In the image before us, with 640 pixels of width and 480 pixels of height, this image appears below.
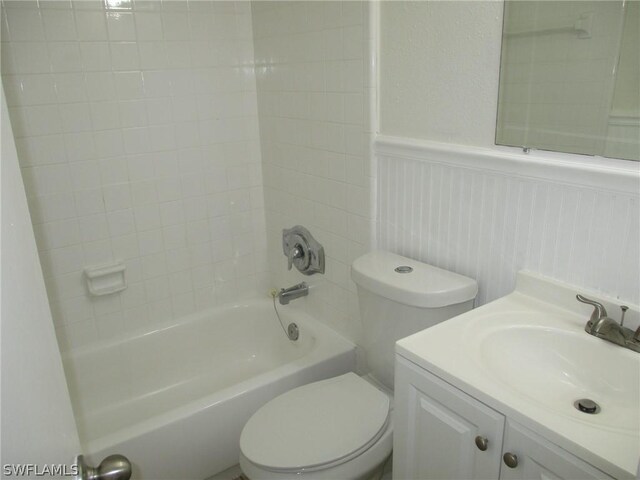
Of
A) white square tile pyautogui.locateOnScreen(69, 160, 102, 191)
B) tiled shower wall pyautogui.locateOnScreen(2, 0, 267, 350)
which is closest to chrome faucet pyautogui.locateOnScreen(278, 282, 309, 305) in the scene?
tiled shower wall pyautogui.locateOnScreen(2, 0, 267, 350)

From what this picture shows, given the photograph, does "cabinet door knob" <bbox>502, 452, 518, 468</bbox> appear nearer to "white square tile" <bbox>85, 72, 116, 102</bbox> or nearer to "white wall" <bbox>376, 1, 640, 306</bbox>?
"white wall" <bbox>376, 1, 640, 306</bbox>

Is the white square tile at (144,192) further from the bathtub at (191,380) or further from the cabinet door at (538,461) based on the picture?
the cabinet door at (538,461)

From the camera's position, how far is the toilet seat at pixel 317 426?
140cm

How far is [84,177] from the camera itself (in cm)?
201

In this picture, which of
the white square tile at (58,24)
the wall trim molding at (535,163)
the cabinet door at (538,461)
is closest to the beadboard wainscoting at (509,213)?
the wall trim molding at (535,163)

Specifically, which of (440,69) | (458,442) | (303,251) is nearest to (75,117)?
(303,251)

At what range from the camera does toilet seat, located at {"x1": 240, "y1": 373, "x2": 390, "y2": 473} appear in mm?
1404

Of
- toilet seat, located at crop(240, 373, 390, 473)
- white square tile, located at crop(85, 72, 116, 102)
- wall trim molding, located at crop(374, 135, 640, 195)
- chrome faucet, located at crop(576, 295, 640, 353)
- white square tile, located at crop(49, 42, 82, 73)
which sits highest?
white square tile, located at crop(49, 42, 82, 73)

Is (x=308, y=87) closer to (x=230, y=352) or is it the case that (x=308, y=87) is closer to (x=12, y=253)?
(x=230, y=352)

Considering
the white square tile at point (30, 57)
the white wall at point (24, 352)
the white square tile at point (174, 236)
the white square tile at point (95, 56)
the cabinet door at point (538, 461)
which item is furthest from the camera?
the white square tile at point (174, 236)

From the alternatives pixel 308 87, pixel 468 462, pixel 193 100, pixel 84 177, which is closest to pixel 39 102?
pixel 84 177

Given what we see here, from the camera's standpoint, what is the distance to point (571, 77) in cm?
122

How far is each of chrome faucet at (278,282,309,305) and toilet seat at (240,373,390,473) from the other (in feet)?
1.98

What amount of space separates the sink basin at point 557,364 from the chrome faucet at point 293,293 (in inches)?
43.8
